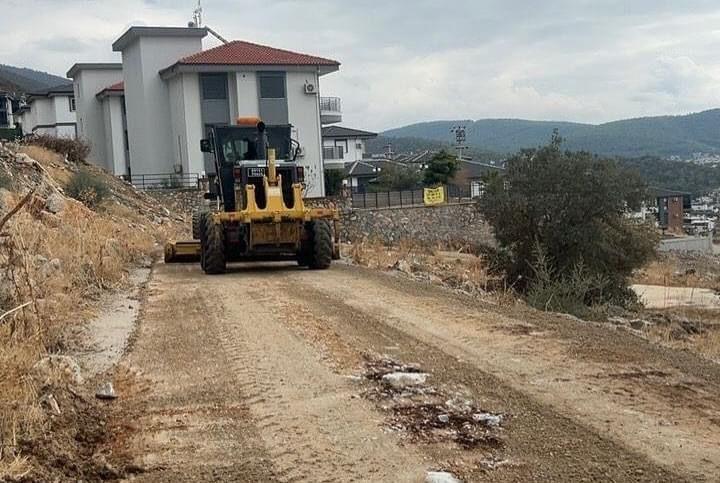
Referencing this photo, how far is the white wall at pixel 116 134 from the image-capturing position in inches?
2191

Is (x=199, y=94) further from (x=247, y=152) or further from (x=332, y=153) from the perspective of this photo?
(x=247, y=152)

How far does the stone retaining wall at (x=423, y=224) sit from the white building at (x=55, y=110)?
3603cm

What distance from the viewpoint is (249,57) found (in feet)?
153

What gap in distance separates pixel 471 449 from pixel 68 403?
10.4ft

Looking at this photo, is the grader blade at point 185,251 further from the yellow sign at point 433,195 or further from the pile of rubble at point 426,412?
the yellow sign at point 433,195

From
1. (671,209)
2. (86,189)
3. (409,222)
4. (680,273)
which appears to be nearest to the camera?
(86,189)

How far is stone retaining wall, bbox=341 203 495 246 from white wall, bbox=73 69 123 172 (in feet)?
78.3

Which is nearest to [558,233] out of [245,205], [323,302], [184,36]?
[245,205]

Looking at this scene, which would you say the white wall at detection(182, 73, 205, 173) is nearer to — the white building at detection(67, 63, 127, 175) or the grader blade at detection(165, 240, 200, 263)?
the white building at detection(67, 63, 127, 175)

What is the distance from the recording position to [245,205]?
16781 millimetres

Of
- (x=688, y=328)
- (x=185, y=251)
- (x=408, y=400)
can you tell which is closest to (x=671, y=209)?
(x=688, y=328)

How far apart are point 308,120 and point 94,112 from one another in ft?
62.6

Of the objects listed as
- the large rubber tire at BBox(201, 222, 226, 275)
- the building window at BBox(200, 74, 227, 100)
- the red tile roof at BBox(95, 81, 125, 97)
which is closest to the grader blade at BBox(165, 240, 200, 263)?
the large rubber tire at BBox(201, 222, 226, 275)

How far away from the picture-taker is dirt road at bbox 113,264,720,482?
528 centimetres
